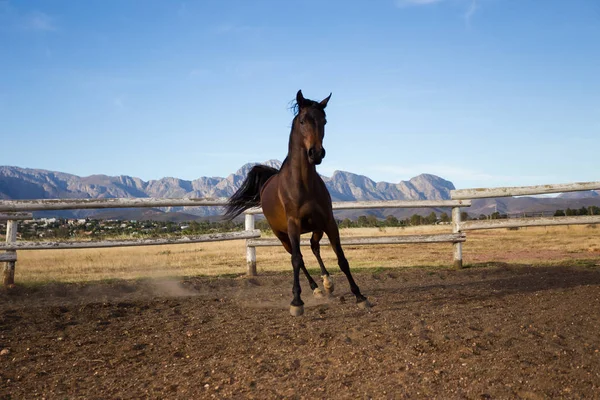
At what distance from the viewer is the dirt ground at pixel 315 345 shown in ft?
10.9

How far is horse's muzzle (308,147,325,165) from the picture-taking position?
5387 mm

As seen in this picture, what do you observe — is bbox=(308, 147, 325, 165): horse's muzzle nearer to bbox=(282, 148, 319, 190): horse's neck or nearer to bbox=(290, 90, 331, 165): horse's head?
bbox=(290, 90, 331, 165): horse's head

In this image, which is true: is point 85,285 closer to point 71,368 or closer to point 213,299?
point 213,299

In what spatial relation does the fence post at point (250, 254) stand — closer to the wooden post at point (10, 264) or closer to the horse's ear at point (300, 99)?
the wooden post at point (10, 264)

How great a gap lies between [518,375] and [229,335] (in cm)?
275

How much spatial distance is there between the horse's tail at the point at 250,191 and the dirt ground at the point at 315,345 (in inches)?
66.1

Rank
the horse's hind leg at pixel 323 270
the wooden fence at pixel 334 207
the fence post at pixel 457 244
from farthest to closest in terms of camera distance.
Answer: the fence post at pixel 457 244 → the wooden fence at pixel 334 207 → the horse's hind leg at pixel 323 270

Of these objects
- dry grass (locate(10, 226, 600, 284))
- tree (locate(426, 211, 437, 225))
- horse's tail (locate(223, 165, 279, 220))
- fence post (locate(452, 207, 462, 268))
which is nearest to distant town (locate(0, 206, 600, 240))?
dry grass (locate(10, 226, 600, 284))

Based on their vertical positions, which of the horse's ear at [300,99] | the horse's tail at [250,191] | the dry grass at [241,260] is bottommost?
the dry grass at [241,260]

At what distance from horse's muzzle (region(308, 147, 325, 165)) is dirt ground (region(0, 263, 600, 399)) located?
5.81 feet

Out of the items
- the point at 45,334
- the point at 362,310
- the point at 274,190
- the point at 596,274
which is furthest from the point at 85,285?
A: the point at 596,274

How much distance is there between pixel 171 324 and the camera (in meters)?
5.63

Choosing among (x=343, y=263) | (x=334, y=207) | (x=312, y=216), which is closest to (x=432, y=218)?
(x=334, y=207)

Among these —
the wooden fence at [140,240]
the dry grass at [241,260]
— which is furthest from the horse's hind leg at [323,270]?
the dry grass at [241,260]
